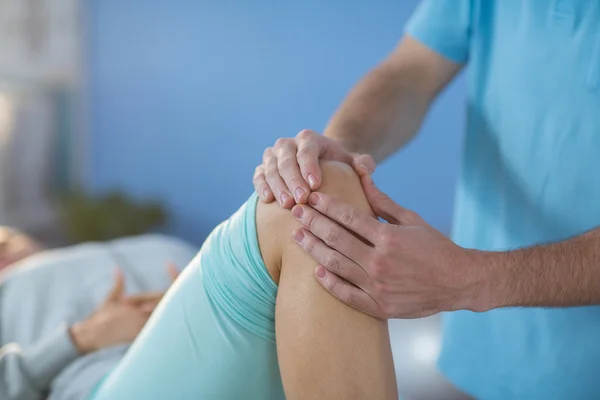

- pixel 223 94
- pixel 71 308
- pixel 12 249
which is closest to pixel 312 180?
pixel 71 308

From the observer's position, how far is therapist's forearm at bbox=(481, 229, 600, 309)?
892mm

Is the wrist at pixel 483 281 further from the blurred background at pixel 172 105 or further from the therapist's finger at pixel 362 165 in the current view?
the blurred background at pixel 172 105

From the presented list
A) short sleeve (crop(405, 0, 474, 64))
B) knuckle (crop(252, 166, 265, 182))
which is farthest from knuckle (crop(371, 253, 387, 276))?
short sleeve (crop(405, 0, 474, 64))

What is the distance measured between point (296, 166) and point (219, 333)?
0.25m

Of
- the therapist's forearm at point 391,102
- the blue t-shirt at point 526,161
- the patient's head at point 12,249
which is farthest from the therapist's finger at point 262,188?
the patient's head at point 12,249

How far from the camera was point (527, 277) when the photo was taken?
2.98 ft

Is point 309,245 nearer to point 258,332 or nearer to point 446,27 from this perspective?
point 258,332

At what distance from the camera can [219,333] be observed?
3.02 feet

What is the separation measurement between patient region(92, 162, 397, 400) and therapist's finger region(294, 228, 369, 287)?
0.02 metres

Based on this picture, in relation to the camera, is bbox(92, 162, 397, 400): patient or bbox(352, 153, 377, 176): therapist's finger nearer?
bbox(92, 162, 397, 400): patient

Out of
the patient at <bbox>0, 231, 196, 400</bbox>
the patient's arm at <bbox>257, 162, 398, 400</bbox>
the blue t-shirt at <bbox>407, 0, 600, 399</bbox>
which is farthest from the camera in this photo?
the patient at <bbox>0, 231, 196, 400</bbox>

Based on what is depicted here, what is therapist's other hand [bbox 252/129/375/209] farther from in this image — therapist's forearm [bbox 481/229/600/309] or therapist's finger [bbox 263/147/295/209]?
therapist's forearm [bbox 481/229/600/309]

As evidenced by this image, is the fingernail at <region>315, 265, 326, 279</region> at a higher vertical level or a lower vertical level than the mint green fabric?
higher

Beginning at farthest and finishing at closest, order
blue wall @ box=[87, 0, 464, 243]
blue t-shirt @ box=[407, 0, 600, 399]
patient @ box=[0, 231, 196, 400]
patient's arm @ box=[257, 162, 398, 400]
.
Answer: blue wall @ box=[87, 0, 464, 243] → patient @ box=[0, 231, 196, 400] → blue t-shirt @ box=[407, 0, 600, 399] → patient's arm @ box=[257, 162, 398, 400]
